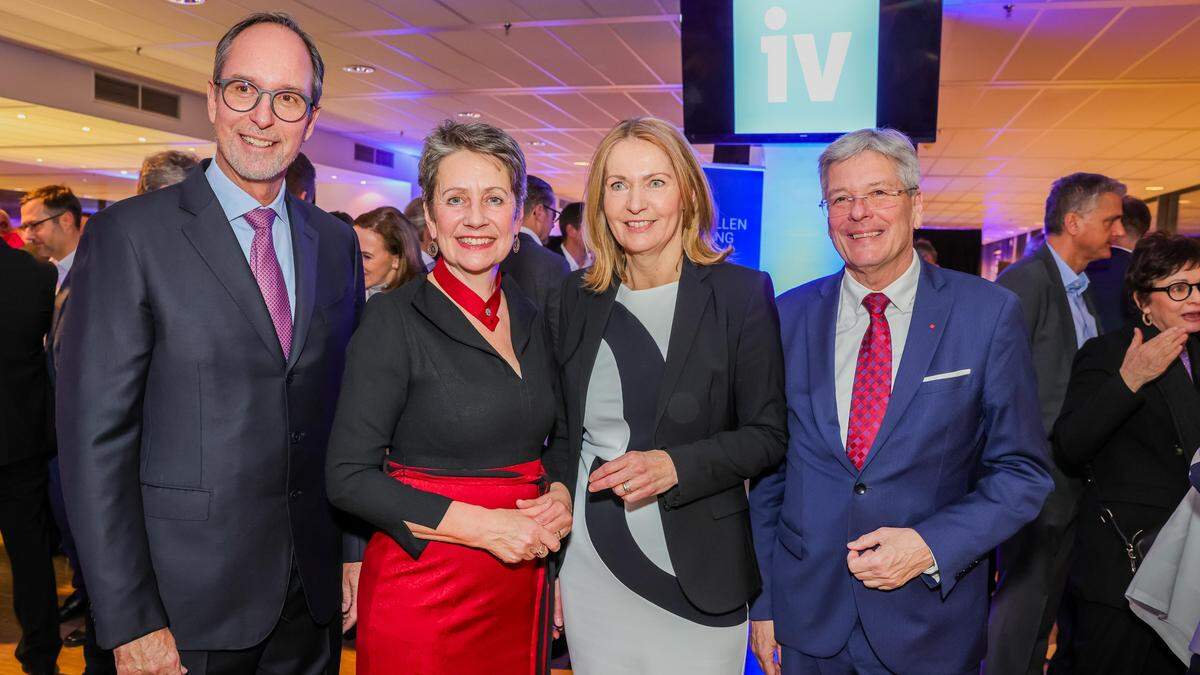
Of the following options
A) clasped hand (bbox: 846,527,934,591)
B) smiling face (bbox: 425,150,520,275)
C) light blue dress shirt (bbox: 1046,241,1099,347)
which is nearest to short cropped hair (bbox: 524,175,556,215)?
light blue dress shirt (bbox: 1046,241,1099,347)

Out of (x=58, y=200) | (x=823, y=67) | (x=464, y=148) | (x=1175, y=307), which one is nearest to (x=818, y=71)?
(x=823, y=67)

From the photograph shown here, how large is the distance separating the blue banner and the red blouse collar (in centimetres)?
208

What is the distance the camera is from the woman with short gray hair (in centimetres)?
167

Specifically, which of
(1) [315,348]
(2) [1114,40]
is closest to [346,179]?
(2) [1114,40]

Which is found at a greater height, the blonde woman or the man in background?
the man in background

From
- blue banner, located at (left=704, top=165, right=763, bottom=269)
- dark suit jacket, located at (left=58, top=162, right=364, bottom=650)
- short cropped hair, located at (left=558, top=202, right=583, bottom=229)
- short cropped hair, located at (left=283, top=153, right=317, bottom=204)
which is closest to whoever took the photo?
dark suit jacket, located at (left=58, top=162, right=364, bottom=650)

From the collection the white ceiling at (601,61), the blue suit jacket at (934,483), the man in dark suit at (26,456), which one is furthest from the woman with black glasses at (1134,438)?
the man in dark suit at (26,456)

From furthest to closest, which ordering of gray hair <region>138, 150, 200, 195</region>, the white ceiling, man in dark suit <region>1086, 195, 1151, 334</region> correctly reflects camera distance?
the white ceiling < man in dark suit <region>1086, 195, 1151, 334</region> < gray hair <region>138, 150, 200, 195</region>

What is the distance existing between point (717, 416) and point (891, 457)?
39 cm

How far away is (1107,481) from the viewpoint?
265 centimetres

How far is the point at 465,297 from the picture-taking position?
1.85 metres

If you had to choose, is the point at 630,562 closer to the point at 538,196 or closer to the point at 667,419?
the point at 667,419

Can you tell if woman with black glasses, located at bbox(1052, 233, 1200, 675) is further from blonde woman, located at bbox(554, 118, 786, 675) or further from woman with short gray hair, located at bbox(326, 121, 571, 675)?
woman with short gray hair, located at bbox(326, 121, 571, 675)

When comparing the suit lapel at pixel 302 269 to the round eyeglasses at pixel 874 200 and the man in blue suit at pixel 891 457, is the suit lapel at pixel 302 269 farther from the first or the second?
the round eyeglasses at pixel 874 200
